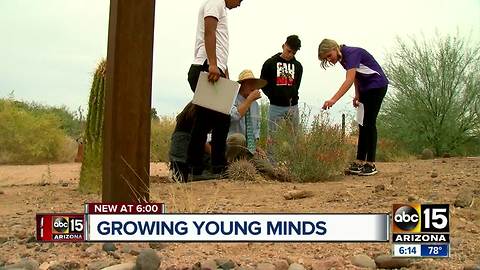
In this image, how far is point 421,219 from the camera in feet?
10.5

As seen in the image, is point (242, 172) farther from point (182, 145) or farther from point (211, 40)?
point (211, 40)

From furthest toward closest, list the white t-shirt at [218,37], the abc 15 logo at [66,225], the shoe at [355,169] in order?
the shoe at [355,169]
the white t-shirt at [218,37]
the abc 15 logo at [66,225]

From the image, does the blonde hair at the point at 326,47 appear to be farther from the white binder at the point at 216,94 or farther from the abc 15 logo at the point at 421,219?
the abc 15 logo at the point at 421,219

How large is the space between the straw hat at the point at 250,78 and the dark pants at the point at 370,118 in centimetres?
105

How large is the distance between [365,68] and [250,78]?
118cm

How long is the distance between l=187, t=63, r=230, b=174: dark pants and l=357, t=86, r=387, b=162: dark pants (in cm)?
151

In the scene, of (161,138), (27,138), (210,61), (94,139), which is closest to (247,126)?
(210,61)

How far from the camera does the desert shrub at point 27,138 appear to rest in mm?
11695

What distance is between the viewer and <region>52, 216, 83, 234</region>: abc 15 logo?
341 cm

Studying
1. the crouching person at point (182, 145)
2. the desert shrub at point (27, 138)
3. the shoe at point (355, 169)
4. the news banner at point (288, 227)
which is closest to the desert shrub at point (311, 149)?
the shoe at point (355, 169)

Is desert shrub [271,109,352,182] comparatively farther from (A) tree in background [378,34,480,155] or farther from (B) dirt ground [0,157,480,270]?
(A) tree in background [378,34,480,155]

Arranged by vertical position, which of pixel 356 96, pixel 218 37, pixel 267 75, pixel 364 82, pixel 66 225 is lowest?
pixel 66 225

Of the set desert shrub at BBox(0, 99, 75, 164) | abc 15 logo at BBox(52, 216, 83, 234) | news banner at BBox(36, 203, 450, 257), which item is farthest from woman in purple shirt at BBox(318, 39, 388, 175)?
desert shrub at BBox(0, 99, 75, 164)

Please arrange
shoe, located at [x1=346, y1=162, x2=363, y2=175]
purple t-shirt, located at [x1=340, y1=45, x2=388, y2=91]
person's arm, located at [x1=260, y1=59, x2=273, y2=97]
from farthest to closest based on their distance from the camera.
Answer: person's arm, located at [x1=260, y1=59, x2=273, y2=97] → shoe, located at [x1=346, y1=162, x2=363, y2=175] → purple t-shirt, located at [x1=340, y1=45, x2=388, y2=91]
